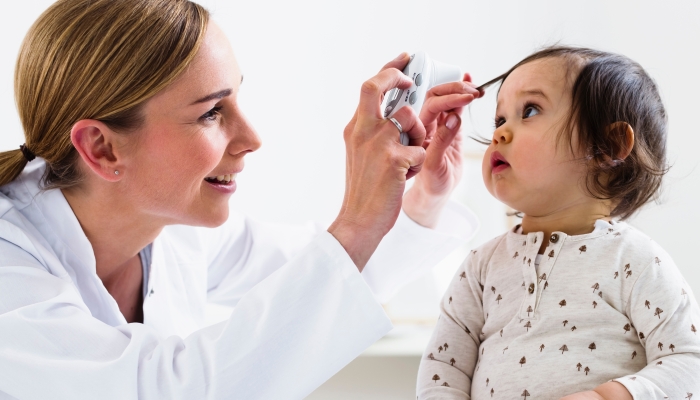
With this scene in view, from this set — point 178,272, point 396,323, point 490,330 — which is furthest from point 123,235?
point 396,323

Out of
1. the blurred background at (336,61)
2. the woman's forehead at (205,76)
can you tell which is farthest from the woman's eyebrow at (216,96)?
the blurred background at (336,61)

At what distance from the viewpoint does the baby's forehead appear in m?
1.08

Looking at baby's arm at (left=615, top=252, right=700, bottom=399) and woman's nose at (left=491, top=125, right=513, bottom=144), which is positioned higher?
woman's nose at (left=491, top=125, right=513, bottom=144)

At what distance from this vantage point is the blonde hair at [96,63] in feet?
3.73

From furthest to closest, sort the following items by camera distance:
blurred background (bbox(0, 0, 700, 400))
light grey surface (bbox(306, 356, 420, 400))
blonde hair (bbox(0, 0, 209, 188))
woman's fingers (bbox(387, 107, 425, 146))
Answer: blurred background (bbox(0, 0, 700, 400))
light grey surface (bbox(306, 356, 420, 400))
blonde hair (bbox(0, 0, 209, 188))
woman's fingers (bbox(387, 107, 425, 146))

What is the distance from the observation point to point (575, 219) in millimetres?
1088

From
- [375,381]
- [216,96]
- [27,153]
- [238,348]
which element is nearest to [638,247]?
[238,348]

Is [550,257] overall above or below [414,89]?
below

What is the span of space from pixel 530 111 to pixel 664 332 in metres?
0.38

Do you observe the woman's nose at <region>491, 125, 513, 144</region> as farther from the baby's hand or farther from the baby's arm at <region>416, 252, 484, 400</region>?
the baby's hand

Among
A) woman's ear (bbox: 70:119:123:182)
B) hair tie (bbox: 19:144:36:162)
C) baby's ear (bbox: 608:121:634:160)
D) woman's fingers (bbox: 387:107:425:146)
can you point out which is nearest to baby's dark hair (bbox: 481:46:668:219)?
baby's ear (bbox: 608:121:634:160)

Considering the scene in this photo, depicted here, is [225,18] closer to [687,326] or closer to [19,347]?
[19,347]

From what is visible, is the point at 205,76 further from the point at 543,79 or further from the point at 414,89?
the point at 543,79

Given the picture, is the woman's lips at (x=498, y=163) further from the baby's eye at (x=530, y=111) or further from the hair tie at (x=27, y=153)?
the hair tie at (x=27, y=153)
